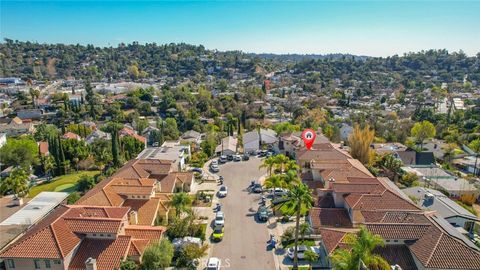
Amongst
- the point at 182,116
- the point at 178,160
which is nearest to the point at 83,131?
the point at 182,116

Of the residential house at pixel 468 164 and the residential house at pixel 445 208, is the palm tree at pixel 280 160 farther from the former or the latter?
the residential house at pixel 468 164

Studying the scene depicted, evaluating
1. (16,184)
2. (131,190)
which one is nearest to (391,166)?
(131,190)

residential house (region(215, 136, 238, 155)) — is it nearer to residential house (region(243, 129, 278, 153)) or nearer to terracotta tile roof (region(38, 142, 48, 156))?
residential house (region(243, 129, 278, 153))

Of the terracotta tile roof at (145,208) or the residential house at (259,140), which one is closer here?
the terracotta tile roof at (145,208)

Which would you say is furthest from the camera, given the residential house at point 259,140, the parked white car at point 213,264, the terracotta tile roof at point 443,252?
the residential house at point 259,140

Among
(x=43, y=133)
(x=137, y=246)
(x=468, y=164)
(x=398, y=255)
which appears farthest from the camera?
(x=43, y=133)

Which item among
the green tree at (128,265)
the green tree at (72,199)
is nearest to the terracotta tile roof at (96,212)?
the green tree at (128,265)

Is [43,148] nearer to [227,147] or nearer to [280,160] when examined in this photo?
[227,147]
